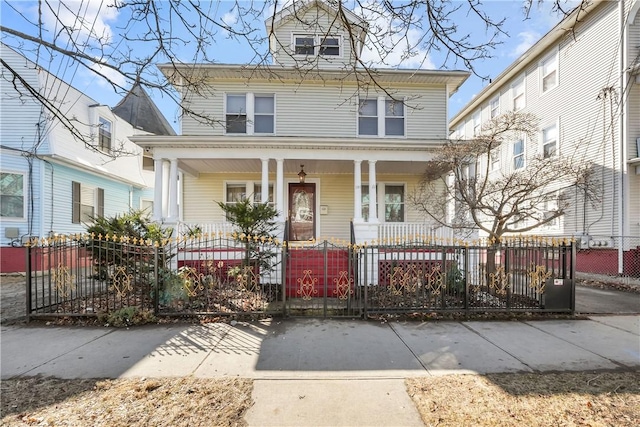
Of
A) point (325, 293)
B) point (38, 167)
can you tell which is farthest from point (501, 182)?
point (38, 167)

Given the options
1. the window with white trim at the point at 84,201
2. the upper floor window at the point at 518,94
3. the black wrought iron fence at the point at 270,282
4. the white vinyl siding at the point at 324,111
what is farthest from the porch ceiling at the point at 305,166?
the upper floor window at the point at 518,94

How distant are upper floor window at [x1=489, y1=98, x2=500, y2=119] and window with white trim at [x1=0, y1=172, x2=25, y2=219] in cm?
1929

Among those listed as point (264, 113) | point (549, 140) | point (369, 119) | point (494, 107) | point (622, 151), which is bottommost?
point (622, 151)

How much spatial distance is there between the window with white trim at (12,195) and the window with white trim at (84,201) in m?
1.44

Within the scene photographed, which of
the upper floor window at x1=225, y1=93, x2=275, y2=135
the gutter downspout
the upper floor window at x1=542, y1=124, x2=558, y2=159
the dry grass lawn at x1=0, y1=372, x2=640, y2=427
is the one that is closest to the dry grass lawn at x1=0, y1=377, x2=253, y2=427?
the dry grass lawn at x1=0, y1=372, x2=640, y2=427

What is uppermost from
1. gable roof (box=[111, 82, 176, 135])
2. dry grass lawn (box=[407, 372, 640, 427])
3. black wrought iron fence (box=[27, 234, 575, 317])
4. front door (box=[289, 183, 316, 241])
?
gable roof (box=[111, 82, 176, 135])

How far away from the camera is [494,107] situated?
15.0 m

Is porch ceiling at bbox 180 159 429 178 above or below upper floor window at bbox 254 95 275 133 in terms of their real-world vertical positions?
below

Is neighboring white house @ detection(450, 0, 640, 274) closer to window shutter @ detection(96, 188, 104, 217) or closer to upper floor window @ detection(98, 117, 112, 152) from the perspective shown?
upper floor window @ detection(98, 117, 112, 152)

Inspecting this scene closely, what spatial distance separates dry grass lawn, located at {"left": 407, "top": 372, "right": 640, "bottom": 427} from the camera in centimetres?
254

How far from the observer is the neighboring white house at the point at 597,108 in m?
8.73

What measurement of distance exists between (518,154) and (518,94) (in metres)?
2.73

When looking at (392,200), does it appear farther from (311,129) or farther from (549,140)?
(549,140)

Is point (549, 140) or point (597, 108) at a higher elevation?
point (597, 108)
